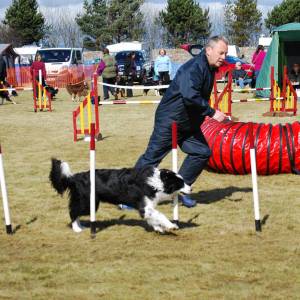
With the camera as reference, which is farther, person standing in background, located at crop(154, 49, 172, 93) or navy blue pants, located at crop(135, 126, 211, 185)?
person standing in background, located at crop(154, 49, 172, 93)

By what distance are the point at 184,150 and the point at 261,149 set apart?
193 cm

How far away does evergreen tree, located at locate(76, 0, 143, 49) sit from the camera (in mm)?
58469

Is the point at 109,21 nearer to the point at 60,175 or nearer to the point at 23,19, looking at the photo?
the point at 23,19

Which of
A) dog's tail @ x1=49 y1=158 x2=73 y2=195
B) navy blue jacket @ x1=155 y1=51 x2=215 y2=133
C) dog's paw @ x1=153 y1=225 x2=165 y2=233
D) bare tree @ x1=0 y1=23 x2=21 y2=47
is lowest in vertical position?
dog's paw @ x1=153 y1=225 x2=165 y2=233

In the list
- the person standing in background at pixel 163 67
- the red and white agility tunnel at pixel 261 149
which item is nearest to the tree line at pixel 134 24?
the person standing in background at pixel 163 67

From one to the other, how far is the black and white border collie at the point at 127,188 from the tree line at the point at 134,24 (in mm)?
49258

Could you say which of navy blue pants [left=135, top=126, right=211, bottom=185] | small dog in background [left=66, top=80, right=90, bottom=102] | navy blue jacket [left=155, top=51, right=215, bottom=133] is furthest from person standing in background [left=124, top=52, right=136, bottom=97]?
navy blue jacket [left=155, top=51, right=215, bottom=133]

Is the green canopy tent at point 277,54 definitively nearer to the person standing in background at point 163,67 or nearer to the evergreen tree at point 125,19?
the person standing in background at point 163,67

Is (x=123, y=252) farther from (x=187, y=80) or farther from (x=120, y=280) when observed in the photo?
(x=187, y=80)

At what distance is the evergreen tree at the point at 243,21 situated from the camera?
2055 inches

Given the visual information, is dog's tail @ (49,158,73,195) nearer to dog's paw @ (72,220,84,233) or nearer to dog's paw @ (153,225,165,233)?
dog's paw @ (72,220,84,233)

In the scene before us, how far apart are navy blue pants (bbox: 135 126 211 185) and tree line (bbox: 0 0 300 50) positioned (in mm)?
48335

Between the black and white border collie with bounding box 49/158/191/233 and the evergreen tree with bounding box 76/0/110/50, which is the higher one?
the evergreen tree with bounding box 76/0/110/50

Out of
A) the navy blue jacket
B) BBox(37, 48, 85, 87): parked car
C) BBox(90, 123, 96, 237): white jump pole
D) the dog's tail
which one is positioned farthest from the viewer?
BBox(37, 48, 85, 87): parked car
